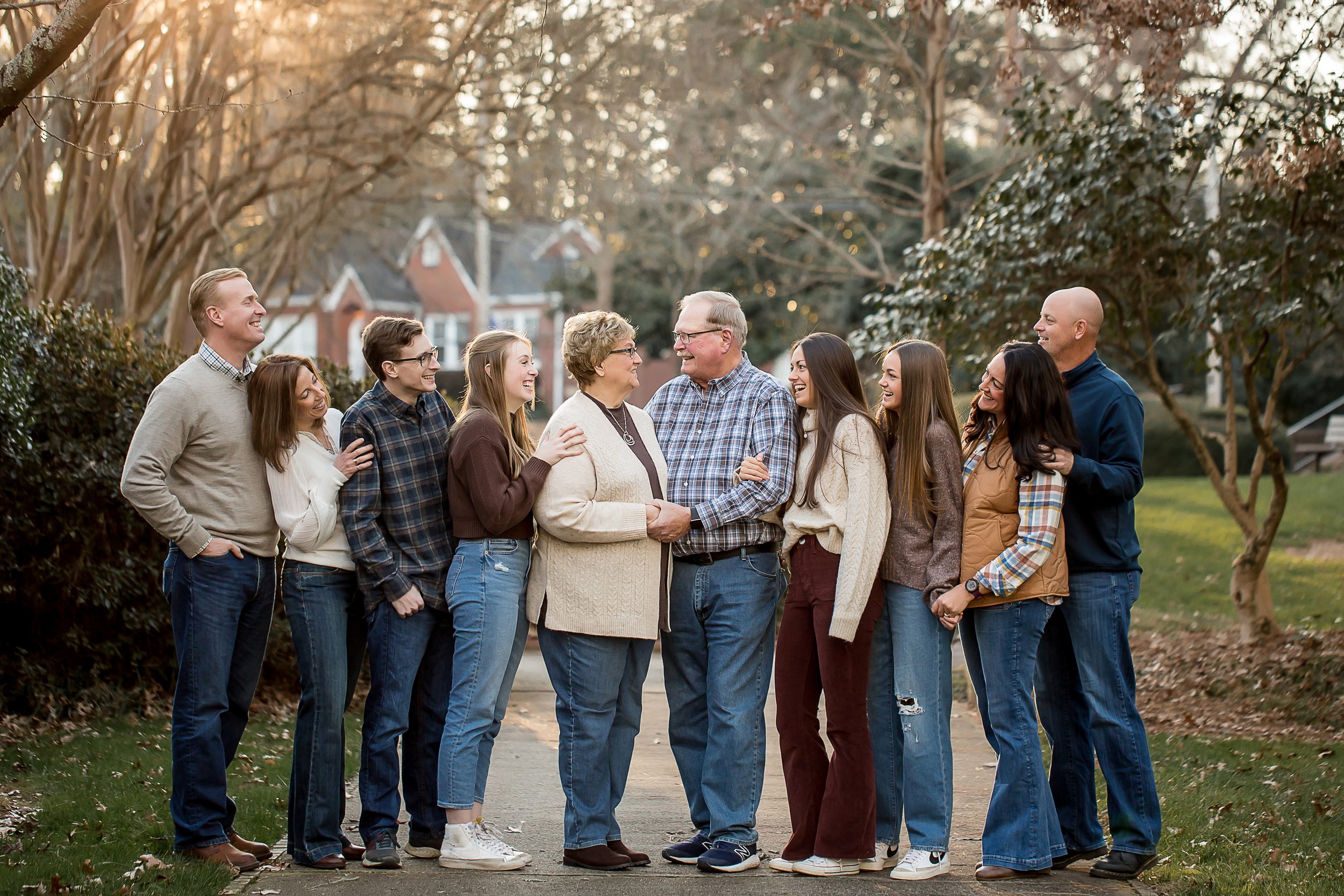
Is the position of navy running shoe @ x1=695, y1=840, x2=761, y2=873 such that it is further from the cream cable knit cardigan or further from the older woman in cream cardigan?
the cream cable knit cardigan

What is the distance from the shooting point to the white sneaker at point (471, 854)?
4621 mm

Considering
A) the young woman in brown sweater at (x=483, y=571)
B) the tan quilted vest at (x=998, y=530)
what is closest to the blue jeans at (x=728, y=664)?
the young woman in brown sweater at (x=483, y=571)

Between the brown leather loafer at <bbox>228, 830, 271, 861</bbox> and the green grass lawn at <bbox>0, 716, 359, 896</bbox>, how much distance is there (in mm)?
224

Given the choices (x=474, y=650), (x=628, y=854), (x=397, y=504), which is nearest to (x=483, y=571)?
(x=474, y=650)

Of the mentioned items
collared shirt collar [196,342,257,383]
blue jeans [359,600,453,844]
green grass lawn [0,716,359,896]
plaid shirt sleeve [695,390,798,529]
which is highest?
collared shirt collar [196,342,257,383]

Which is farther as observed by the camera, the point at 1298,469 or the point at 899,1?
the point at 1298,469

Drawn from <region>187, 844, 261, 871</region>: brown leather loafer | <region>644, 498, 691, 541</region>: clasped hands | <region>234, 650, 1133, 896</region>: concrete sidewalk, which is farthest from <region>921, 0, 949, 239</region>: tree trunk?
<region>187, 844, 261, 871</region>: brown leather loafer

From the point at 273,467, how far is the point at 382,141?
903 cm

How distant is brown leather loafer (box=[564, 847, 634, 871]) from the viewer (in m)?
4.66

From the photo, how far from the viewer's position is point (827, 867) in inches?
179

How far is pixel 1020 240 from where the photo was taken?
9.05 meters

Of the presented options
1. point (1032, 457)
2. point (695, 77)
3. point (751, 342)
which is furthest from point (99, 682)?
point (751, 342)

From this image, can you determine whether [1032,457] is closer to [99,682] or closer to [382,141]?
[99,682]

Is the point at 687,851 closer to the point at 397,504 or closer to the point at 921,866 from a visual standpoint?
the point at 921,866
